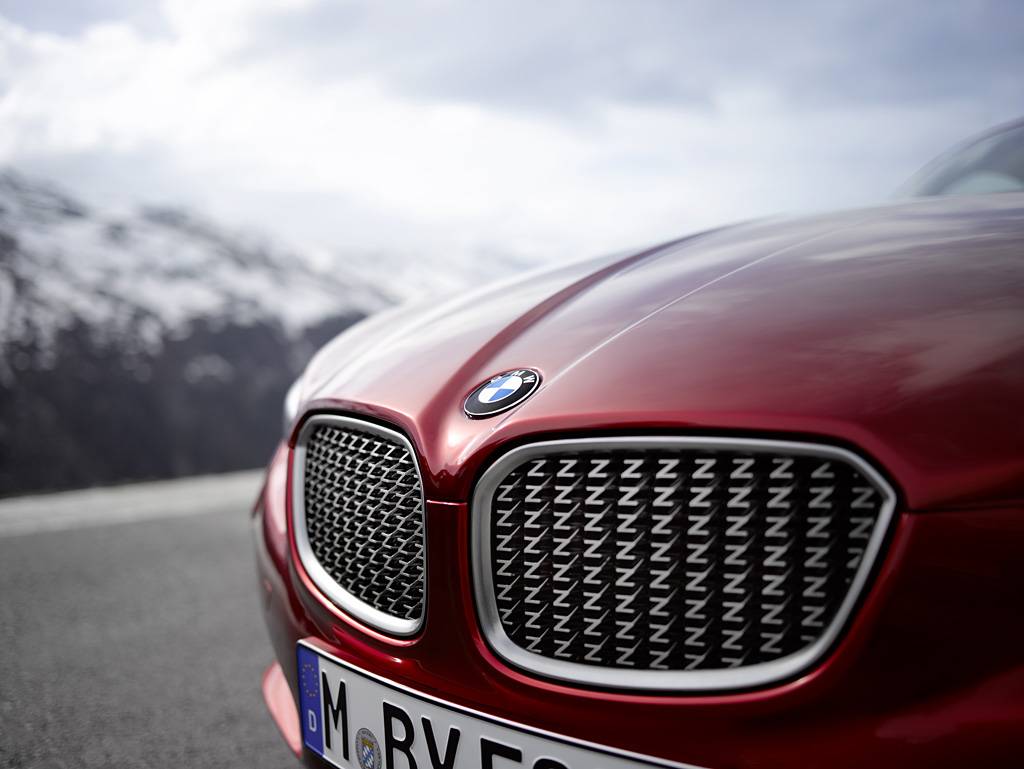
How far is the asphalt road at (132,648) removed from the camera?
1.64 m

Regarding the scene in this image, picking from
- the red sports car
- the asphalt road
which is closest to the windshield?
the red sports car

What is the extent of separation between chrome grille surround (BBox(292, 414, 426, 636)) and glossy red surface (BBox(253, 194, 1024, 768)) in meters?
0.03

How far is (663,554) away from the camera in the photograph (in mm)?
802

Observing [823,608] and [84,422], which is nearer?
[823,608]

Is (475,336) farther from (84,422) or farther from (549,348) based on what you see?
(84,422)

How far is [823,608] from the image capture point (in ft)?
2.40

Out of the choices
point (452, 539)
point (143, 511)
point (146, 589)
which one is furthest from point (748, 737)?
point (143, 511)

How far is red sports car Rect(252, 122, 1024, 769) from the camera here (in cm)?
68

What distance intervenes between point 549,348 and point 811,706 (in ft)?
1.88

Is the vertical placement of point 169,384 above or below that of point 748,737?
below

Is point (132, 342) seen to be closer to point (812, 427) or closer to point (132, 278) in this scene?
point (132, 278)

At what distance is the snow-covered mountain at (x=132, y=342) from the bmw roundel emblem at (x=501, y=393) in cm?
244

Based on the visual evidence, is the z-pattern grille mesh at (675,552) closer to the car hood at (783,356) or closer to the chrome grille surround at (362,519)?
the car hood at (783,356)

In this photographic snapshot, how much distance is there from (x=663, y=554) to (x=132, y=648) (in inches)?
78.9
